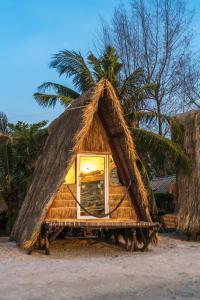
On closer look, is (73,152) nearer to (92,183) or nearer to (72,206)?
(72,206)

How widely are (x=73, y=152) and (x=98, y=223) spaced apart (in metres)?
1.58

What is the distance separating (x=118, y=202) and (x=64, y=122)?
2400mm

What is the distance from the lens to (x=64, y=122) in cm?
1194

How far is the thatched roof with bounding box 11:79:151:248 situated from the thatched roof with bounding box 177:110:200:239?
2237 millimetres

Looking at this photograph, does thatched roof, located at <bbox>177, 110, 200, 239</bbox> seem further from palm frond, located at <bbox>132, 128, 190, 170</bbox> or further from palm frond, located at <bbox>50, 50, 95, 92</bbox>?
palm frond, located at <bbox>50, 50, 95, 92</bbox>

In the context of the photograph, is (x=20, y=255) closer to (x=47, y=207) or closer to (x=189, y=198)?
(x=47, y=207)

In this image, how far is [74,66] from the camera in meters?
15.0

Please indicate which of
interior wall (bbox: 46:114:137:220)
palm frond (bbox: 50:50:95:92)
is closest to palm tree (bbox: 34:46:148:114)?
palm frond (bbox: 50:50:95:92)

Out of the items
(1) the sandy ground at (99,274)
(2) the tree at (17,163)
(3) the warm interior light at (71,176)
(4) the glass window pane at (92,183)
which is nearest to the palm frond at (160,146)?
(4) the glass window pane at (92,183)

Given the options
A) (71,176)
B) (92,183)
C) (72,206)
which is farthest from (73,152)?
(92,183)

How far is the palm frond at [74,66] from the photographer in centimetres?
1481

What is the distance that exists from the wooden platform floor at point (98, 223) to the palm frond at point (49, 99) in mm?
4849

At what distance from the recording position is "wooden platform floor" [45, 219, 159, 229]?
9.89 meters

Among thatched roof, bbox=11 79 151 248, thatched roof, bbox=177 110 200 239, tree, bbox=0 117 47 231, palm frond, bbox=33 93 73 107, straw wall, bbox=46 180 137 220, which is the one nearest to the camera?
thatched roof, bbox=11 79 151 248
